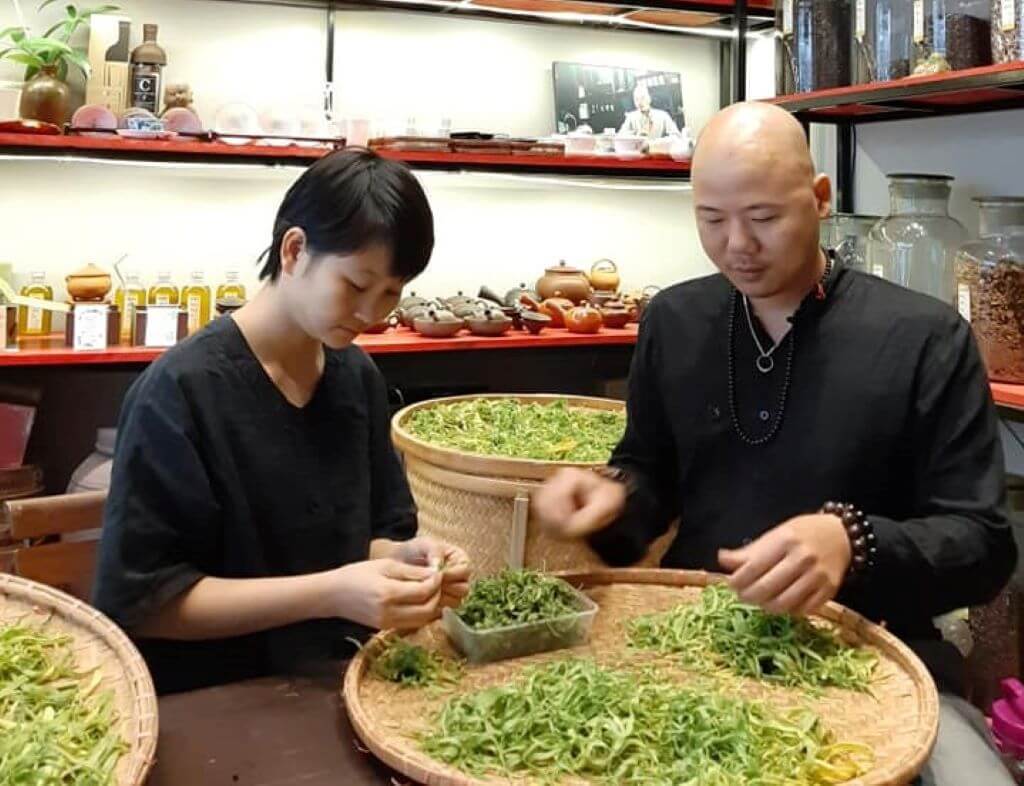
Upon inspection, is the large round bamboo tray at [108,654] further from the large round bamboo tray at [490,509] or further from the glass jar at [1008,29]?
the glass jar at [1008,29]

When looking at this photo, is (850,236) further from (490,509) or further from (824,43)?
(490,509)

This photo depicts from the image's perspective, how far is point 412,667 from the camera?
113 cm

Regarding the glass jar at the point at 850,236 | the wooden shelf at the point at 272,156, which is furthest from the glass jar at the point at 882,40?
the wooden shelf at the point at 272,156

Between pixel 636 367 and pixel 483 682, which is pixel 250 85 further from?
pixel 483 682

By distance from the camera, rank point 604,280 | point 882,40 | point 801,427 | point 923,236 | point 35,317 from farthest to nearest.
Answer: point 604,280 → point 35,317 → point 882,40 → point 923,236 → point 801,427

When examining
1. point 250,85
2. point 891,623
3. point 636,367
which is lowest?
point 891,623

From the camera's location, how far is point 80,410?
3.27 m

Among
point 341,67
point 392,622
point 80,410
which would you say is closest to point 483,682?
point 392,622

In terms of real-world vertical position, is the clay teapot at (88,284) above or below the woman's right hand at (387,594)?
above

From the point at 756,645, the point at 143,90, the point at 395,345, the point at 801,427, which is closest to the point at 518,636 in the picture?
the point at 756,645

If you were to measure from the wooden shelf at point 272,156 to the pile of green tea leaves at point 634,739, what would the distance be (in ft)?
6.74

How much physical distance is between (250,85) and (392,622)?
263 centimetres

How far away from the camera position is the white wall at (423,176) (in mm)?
3240

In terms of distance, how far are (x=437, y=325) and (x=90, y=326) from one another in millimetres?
977
